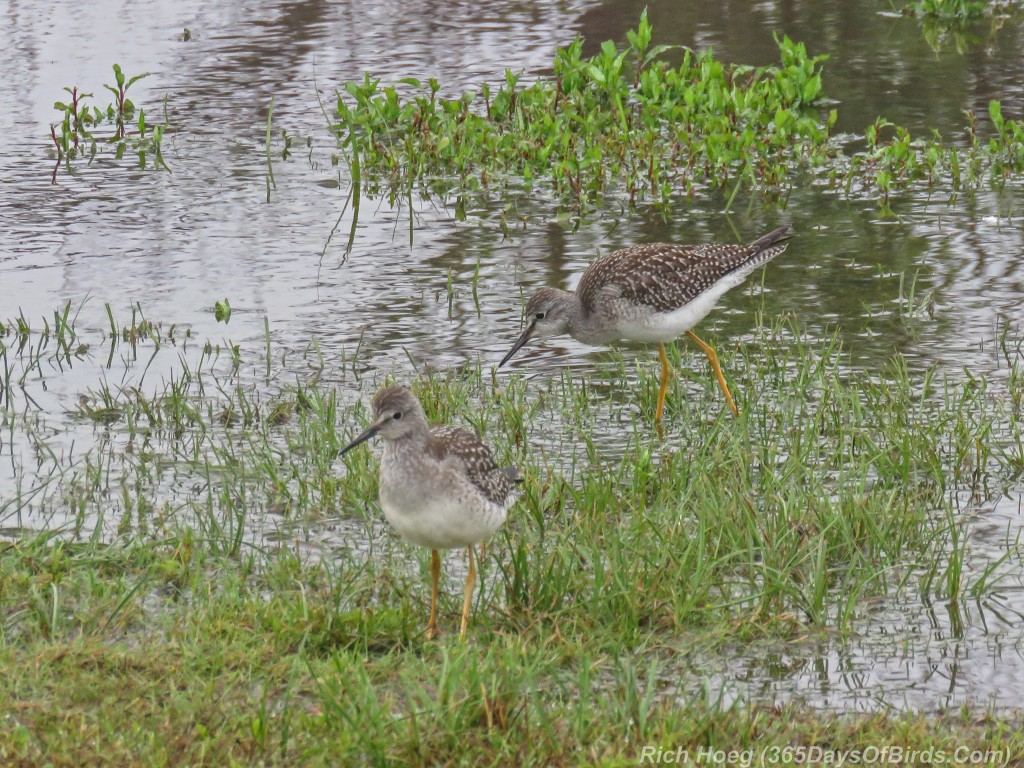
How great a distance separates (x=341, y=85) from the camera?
14508 mm

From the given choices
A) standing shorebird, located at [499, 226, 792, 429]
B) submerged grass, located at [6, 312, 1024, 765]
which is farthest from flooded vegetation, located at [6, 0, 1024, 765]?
standing shorebird, located at [499, 226, 792, 429]

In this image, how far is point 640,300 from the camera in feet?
27.0

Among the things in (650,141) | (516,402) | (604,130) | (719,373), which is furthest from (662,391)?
(604,130)

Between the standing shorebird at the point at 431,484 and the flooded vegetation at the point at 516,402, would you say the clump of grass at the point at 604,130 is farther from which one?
the standing shorebird at the point at 431,484

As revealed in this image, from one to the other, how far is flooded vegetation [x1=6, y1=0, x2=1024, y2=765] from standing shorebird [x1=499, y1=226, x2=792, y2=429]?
1.13ft

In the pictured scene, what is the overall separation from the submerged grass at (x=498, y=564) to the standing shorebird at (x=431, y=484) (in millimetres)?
268

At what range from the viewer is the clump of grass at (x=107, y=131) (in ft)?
41.8

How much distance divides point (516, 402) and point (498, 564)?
230 centimetres

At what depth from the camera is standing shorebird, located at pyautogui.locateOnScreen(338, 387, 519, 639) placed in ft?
17.6

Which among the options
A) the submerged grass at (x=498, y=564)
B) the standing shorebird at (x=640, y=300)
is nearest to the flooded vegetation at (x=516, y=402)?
the submerged grass at (x=498, y=564)

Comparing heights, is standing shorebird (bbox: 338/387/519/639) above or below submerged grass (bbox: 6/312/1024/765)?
above

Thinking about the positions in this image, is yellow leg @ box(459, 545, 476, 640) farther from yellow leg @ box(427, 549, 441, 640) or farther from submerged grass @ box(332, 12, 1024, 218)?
submerged grass @ box(332, 12, 1024, 218)

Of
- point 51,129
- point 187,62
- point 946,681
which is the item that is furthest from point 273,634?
point 187,62

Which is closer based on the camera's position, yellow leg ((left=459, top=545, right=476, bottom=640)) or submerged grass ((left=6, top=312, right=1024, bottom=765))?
submerged grass ((left=6, top=312, right=1024, bottom=765))
